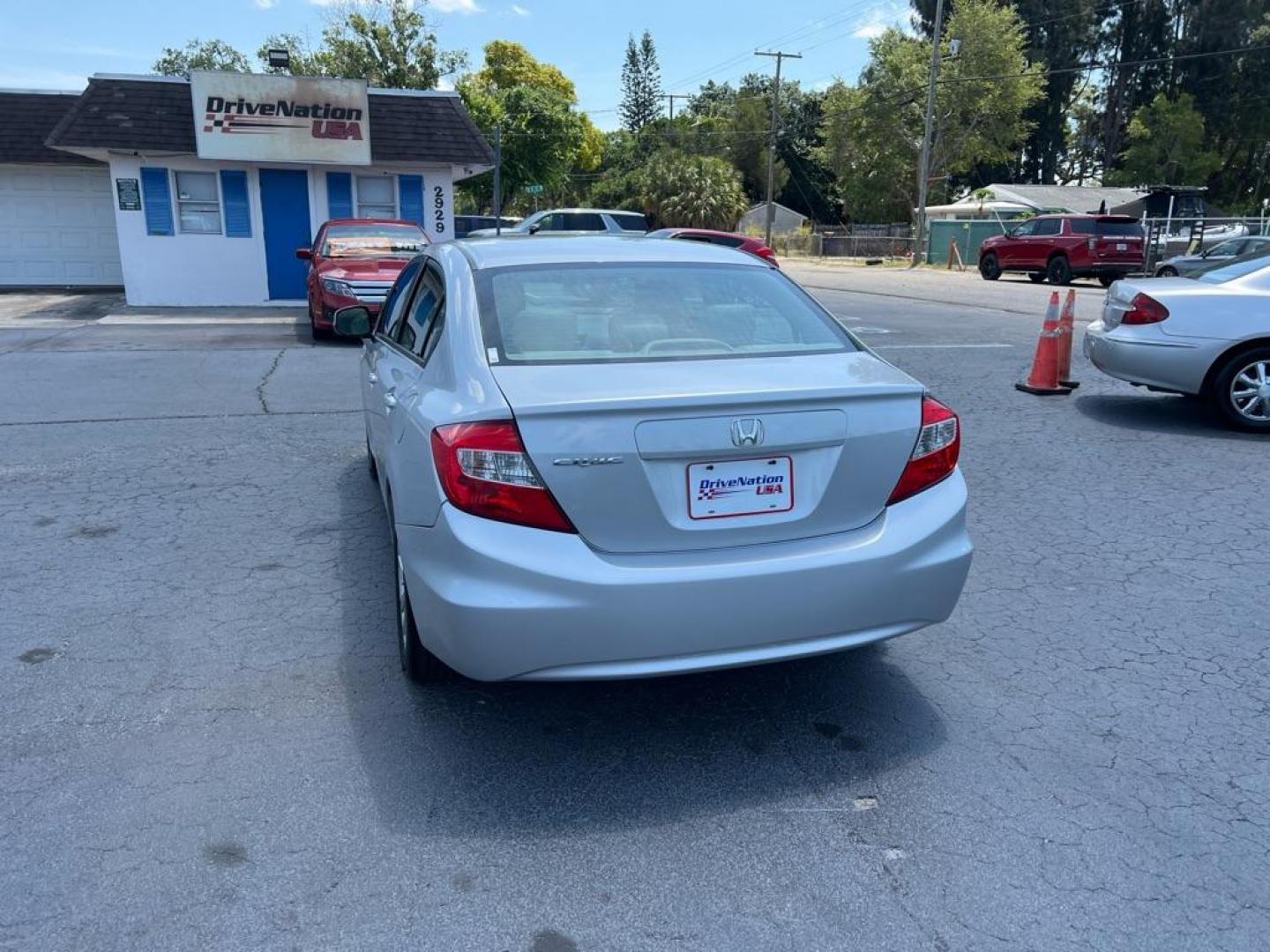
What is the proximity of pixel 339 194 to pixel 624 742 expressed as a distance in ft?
Answer: 55.7

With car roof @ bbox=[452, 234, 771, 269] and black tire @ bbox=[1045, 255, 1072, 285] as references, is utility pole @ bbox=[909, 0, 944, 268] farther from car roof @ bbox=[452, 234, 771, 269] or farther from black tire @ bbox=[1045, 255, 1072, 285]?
car roof @ bbox=[452, 234, 771, 269]

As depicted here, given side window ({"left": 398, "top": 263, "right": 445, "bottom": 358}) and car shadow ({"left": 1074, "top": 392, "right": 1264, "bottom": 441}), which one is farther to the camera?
car shadow ({"left": 1074, "top": 392, "right": 1264, "bottom": 441})

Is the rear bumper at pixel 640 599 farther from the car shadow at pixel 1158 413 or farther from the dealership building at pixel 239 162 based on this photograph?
the dealership building at pixel 239 162

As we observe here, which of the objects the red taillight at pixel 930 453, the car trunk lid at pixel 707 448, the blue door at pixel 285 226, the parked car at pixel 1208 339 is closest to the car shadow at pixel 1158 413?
the parked car at pixel 1208 339

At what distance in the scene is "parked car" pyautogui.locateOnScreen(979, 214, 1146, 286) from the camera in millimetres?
24984

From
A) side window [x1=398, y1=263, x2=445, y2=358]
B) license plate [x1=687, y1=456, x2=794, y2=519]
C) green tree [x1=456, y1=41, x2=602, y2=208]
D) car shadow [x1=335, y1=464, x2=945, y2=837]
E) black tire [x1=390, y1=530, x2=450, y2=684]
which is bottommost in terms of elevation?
car shadow [x1=335, y1=464, x2=945, y2=837]

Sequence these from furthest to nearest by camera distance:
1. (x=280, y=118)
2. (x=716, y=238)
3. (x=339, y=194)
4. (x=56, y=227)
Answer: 1. (x=716, y=238)
2. (x=56, y=227)
3. (x=339, y=194)
4. (x=280, y=118)

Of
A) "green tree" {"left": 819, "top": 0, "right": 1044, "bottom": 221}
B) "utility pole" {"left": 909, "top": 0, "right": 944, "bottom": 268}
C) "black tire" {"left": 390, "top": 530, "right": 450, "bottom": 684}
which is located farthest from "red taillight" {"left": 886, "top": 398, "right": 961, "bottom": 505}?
"green tree" {"left": 819, "top": 0, "right": 1044, "bottom": 221}

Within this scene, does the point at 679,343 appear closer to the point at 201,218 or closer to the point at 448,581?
the point at 448,581

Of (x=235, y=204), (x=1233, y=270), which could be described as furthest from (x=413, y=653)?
(x=235, y=204)

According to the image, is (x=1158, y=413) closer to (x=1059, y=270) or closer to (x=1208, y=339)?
(x=1208, y=339)

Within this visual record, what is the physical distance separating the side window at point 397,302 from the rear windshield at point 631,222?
68.9 feet

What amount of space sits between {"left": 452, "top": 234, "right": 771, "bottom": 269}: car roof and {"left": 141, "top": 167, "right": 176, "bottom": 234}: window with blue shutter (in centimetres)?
1551

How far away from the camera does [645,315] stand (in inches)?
143
